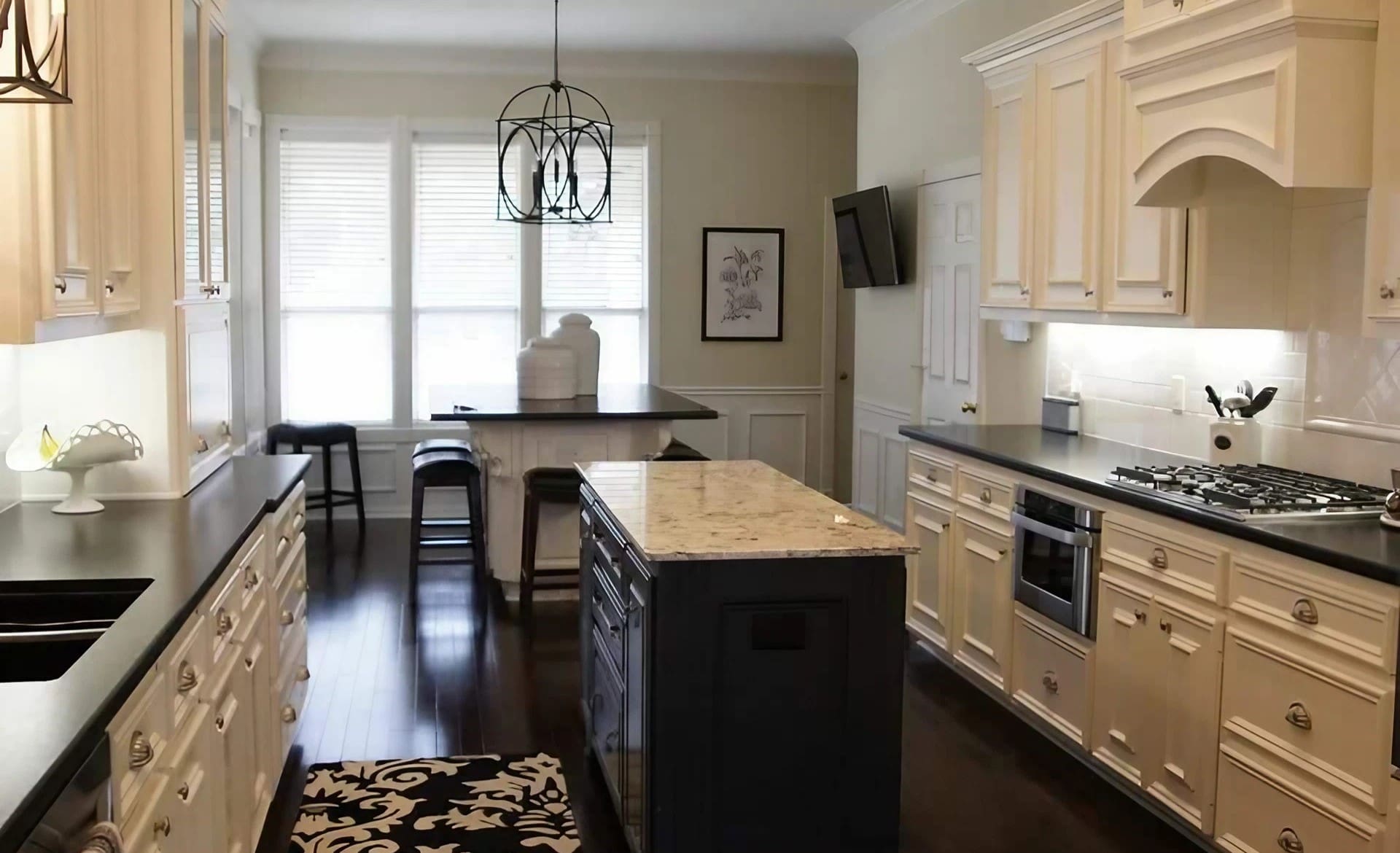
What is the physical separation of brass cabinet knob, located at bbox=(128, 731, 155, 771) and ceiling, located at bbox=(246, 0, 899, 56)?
5.48 m

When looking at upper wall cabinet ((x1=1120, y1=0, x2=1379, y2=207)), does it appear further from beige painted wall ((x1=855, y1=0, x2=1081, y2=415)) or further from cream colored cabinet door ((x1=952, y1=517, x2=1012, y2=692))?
beige painted wall ((x1=855, y1=0, x2=1081, y2=415))

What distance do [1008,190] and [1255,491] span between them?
6.26 ft

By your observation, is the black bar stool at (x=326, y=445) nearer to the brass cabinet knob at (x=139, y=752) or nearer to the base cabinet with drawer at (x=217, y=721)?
the base cabinet with drawer at (x=217, y=721)

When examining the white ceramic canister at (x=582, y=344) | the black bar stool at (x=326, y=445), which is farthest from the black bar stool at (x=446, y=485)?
the black bar stool at (x=326, y=445)

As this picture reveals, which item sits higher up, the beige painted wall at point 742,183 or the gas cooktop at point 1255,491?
the beige painted wall at point 742,183

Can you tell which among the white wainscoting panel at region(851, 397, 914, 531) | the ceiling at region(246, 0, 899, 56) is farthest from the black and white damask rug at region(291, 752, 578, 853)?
the ceiling at region(246, 0, 899, 56)

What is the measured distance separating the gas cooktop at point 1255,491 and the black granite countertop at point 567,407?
2438mm

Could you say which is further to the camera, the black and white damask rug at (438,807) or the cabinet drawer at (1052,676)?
the cabinet drawer at (1052,676)

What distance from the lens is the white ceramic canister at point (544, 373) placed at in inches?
258

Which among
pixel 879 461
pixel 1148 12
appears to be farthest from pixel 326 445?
pixel 1148 12

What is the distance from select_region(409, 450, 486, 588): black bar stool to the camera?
6.28m

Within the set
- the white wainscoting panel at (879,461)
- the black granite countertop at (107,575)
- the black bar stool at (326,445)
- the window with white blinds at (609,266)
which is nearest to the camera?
the black granite countertop at (107,575)

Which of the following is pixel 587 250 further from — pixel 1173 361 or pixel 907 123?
pixel 1173 361

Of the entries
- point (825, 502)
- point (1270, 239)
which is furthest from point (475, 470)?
point (1270, 239)
